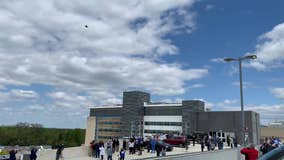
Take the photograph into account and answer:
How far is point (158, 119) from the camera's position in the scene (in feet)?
311

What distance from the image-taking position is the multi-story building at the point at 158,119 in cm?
7906

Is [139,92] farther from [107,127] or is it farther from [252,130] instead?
[252,130]

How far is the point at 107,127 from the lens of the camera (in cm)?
10781

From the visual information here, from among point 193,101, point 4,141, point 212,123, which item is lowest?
point 4,141

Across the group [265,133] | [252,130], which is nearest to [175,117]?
[252,130]

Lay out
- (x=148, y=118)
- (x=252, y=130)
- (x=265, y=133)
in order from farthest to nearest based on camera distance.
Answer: (x=265, y=133) < (x=148, y=118) < (x=252, y=130)

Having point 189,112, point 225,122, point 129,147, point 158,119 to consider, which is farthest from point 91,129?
point 129,147

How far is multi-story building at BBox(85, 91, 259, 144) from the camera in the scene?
79.1 metres

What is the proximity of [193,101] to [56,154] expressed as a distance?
6687 cm

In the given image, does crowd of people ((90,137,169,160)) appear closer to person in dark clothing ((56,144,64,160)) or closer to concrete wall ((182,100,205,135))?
person in dark clothing ((56,144,64,160))

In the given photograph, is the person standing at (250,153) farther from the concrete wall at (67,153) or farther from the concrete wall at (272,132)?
the concrete wall at (272,132)

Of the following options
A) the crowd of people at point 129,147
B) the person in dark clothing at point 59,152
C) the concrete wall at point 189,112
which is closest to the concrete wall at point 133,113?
the concrete wall at point 189,112

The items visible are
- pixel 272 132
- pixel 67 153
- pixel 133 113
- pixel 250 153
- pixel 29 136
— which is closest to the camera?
pixel 250 153

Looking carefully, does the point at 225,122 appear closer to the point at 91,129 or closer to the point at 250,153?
the point at 91,129
